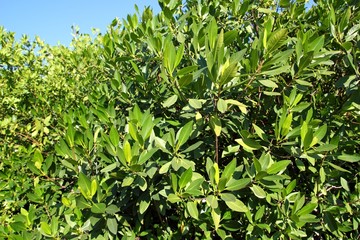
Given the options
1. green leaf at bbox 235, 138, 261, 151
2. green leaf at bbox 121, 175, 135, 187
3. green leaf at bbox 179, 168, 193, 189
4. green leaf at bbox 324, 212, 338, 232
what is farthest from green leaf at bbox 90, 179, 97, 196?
green leaf at bbox 324, 212, 338, 232

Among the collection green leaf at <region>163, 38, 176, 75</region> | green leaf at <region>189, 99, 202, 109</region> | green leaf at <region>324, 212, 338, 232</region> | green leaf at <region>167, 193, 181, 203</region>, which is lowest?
green leaf at <region>324, 212, 338, 232</region>

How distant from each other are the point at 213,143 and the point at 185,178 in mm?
559

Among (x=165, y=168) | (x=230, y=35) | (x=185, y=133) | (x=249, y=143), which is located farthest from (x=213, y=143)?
(x=230, y=35)

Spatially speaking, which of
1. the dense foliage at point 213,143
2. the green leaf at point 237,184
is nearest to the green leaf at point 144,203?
the dense foliage at point 213,143

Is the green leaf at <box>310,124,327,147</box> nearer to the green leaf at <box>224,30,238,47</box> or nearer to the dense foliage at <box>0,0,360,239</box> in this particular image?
the dense foliage at <box>0,0,360,239</box>

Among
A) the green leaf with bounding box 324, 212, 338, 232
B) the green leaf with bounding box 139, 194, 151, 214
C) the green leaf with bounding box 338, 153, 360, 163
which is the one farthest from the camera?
the green leaf with bounding box 324, 212, 338, 232

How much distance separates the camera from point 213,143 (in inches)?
87.9

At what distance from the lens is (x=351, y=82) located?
2203 mm

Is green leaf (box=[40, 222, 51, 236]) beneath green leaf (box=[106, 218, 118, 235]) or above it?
above

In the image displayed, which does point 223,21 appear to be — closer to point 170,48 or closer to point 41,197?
point 170,48

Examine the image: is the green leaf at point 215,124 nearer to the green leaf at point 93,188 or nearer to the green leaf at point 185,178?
the green leaf at point 185,178

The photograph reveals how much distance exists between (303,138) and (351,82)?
726 mm

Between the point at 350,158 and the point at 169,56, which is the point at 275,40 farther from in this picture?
the point at 350,158

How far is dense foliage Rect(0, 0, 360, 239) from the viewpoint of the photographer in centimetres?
180
